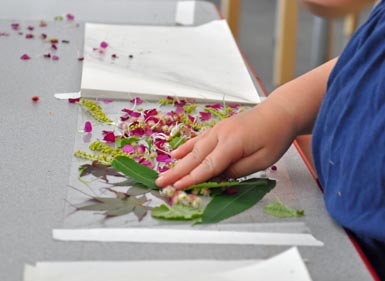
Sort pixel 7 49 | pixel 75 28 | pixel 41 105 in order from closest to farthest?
pixel 41 105 → pixel 7 49 → pixel 75 28

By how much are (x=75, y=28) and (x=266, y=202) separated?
0.59 metres

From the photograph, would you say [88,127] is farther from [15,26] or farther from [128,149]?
[15,26]

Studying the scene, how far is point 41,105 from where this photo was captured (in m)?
0.78

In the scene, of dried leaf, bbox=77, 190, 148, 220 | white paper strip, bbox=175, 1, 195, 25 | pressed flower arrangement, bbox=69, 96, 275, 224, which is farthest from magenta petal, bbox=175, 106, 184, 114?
white paper strip, bbox=175, 1, 195, 25

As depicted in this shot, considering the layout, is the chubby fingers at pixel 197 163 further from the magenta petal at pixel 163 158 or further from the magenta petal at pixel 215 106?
the magenta petal at pixel 215 106

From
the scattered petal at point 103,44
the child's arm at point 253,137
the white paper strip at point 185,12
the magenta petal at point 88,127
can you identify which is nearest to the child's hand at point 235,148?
the child's arm at point 253,137

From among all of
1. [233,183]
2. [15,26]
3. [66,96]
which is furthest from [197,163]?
[15,26]

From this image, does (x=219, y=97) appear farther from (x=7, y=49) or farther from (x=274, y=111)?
(x=7, y=49)

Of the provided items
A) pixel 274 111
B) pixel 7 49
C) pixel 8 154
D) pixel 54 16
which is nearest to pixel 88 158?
pixel 8 154

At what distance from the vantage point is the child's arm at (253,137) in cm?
61

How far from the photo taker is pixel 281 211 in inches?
22.4

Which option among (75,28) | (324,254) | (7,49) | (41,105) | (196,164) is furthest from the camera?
(75,28)

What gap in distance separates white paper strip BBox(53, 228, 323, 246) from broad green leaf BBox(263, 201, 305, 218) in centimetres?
3

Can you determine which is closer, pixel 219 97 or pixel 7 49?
pixel 219 97
